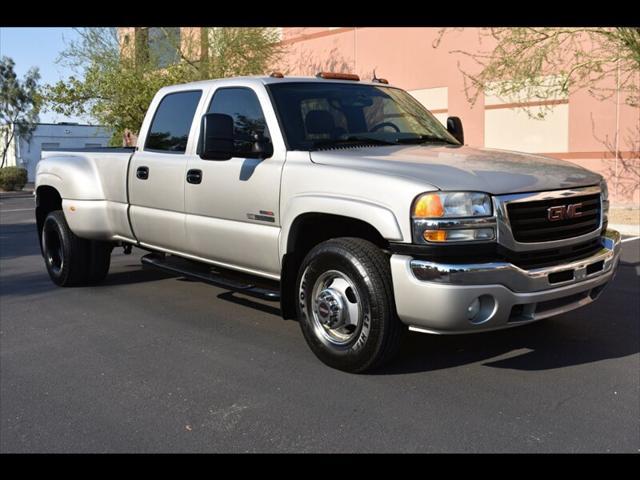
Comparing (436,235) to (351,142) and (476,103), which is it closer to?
(351,142)

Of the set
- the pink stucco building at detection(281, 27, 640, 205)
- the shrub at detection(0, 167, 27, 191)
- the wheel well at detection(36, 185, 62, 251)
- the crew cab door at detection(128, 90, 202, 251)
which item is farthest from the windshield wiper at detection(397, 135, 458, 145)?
the shrub at detection(0, 167, 27, 191)

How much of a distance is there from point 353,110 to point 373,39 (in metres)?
15.5

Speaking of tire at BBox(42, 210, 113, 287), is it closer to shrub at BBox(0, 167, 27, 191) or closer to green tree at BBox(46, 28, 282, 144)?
green tree at BBox(46, 28, 282, 144)

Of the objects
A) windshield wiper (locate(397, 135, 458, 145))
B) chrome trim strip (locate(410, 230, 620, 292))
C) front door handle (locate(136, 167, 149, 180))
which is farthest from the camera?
front door handle (locate(136, 167, 149, 180))

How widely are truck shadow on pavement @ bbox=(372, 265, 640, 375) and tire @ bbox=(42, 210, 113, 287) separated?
12.5ft

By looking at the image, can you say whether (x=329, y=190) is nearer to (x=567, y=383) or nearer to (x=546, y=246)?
(x=546, y=246)

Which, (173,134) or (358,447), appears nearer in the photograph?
(358,447)

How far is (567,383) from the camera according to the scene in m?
4.31

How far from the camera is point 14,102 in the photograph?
4522cm

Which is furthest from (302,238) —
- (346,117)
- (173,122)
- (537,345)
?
(173,122)

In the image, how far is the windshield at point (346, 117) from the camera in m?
5.14

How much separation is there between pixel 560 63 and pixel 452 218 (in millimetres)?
13223

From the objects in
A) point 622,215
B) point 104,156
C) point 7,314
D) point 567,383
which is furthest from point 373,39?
point 567,383

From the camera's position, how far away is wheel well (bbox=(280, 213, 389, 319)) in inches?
186
